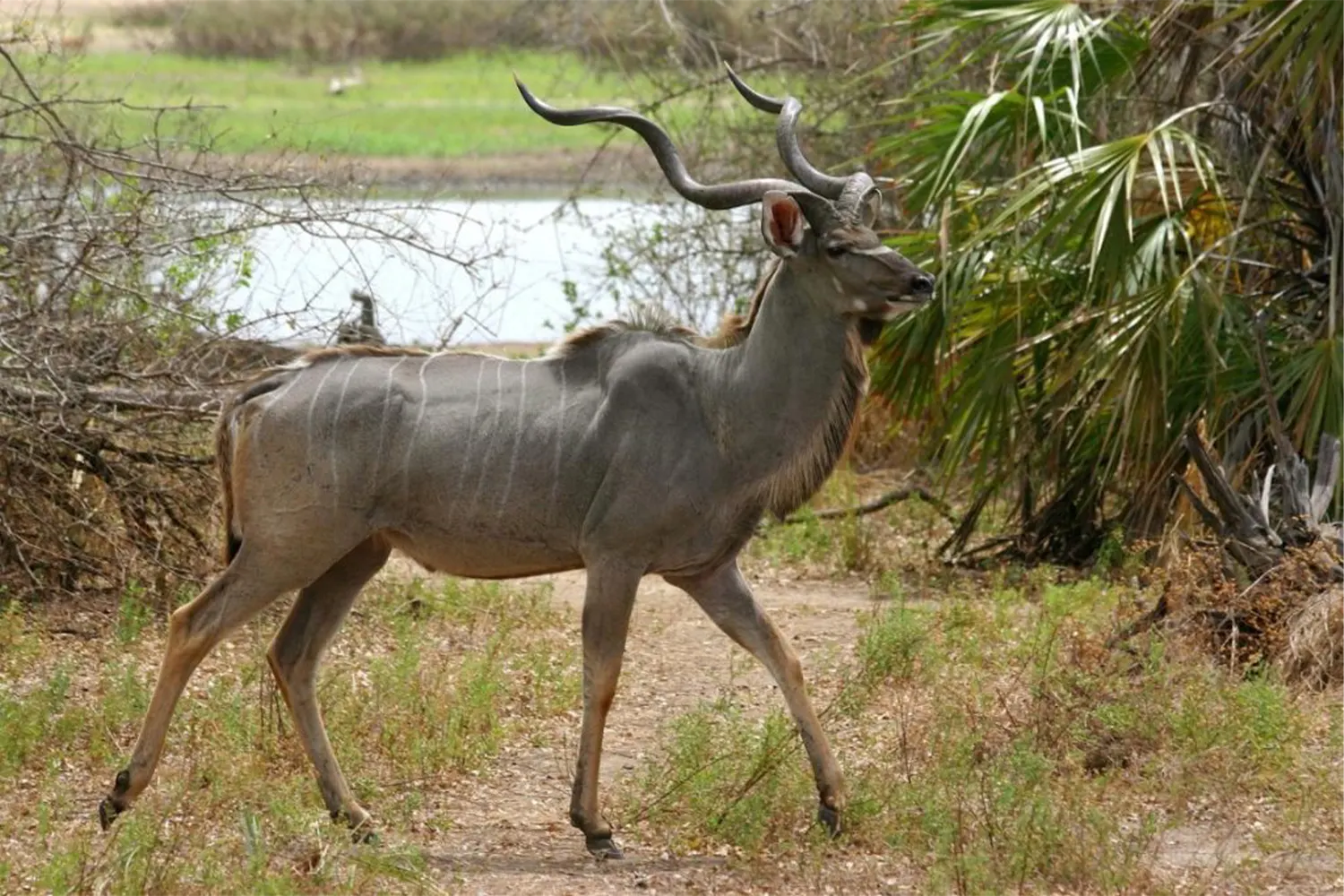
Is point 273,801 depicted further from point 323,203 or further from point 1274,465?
point 1274,465

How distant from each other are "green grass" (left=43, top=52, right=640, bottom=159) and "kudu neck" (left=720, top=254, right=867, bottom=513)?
17637mm

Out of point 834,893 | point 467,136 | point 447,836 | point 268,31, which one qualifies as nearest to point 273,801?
point 447,836

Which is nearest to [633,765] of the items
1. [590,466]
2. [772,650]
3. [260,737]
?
[772,650]

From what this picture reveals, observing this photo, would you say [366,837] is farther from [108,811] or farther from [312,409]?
[312,409]

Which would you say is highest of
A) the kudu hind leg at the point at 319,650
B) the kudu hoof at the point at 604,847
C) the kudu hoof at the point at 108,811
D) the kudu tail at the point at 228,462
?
the kudu tail at the point at 228,462

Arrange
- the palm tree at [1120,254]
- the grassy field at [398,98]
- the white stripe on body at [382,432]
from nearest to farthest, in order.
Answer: the white stripe on body at [382,432]
the palm tree at [1120,254]
the grassy field at [398,98]

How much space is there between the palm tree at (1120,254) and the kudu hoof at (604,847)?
299 centimetres

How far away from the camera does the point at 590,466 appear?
5.42 meters

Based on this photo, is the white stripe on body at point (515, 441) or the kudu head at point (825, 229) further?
the white stripe on body at point (515, 441)

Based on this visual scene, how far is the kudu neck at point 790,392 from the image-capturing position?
538 cm

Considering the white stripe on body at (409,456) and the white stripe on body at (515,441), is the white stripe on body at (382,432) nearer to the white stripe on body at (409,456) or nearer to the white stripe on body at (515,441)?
the white stripe on body at (409,456)

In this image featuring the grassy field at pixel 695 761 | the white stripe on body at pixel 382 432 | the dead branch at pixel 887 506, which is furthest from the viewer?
the dead branch at pixel 887 506

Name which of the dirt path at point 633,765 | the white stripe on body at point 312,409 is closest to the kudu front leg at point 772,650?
the dirt path at point 633,765

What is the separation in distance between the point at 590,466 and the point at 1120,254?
3.08 metres
